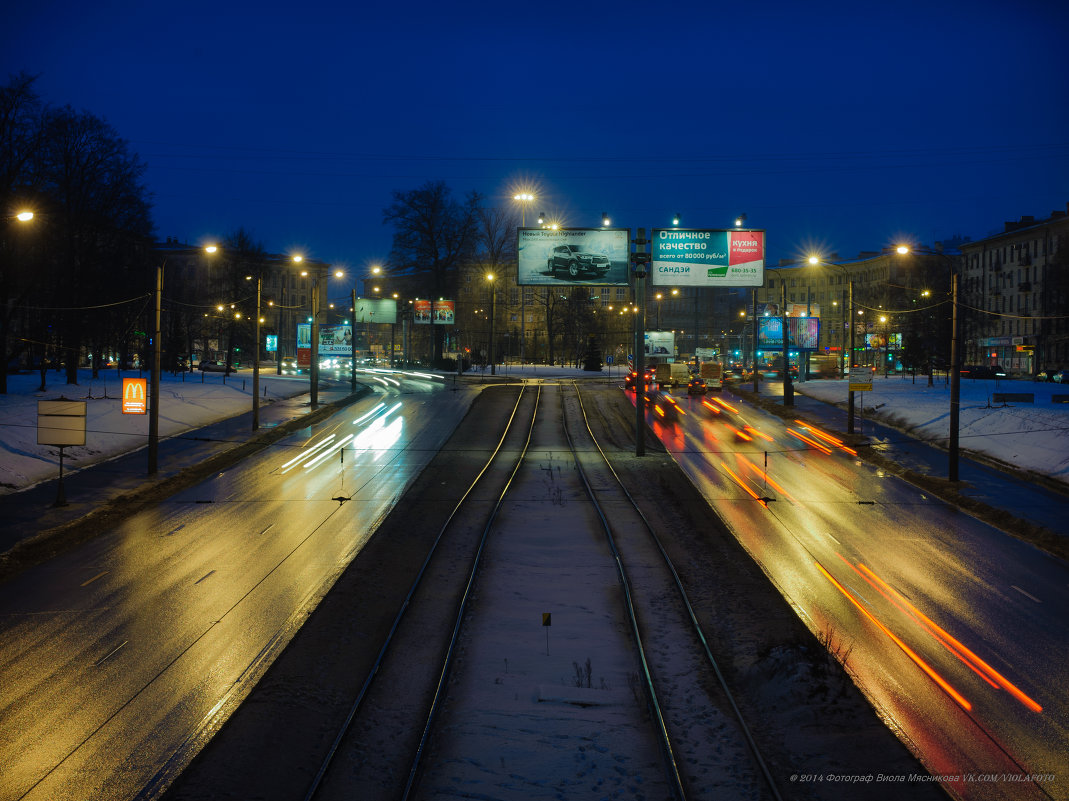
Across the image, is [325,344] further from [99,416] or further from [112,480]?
[112,480]

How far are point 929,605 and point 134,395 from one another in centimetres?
2885

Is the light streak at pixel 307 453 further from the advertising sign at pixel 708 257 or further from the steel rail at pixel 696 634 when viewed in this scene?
the advertising sign at pixel 708 257

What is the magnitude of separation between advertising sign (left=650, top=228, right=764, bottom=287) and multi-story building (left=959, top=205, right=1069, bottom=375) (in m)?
45.2

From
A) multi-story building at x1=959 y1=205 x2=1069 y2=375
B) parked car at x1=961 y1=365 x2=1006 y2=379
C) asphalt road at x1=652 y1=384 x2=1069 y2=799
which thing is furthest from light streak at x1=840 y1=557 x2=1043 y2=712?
multi-story building at x1=959 y1=205 x2=1069 y2=375

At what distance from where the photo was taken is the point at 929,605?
13.8 metres

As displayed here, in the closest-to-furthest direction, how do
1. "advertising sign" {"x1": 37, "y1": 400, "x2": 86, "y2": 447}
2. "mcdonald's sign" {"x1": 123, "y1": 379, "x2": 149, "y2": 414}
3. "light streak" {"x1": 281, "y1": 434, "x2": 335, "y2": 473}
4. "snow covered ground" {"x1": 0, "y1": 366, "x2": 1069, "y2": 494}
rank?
1. "advertising sign" {"x1": 37, "y1": 400, "x2": 86, "y2": 447}
2. "snow covered ground" {"x1": 0, "y1": 366, "x2": 1069, "y2": 494}
3. "light streak" {"x1": 281, "y1": 434, "x2": 335, "y2": 473}
4. "mcdonald's sign" {"x1": 123, "y1": 379, "x2": 149, "y2": 414}

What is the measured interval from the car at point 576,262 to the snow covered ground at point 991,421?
15161 millimetres

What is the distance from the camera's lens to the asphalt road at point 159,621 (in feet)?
28.3

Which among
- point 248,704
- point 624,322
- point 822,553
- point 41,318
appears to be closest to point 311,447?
point 822,553

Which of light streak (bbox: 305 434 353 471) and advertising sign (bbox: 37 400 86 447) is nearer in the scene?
advertising sign (bbox: 37 400 86 447)

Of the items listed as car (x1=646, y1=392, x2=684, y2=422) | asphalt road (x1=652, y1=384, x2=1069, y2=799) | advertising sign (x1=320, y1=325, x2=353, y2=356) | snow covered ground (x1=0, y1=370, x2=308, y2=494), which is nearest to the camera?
asphalt road (x1=652, y1=384, x2=1069, y2=799)

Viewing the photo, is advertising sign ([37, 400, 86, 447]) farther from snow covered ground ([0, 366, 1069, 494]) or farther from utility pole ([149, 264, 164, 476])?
utility pole ([149, 264, 164, 476])

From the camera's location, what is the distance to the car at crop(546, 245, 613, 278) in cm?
3544

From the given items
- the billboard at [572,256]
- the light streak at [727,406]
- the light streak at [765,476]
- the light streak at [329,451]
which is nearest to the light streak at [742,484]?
the light streak at [765,476]
